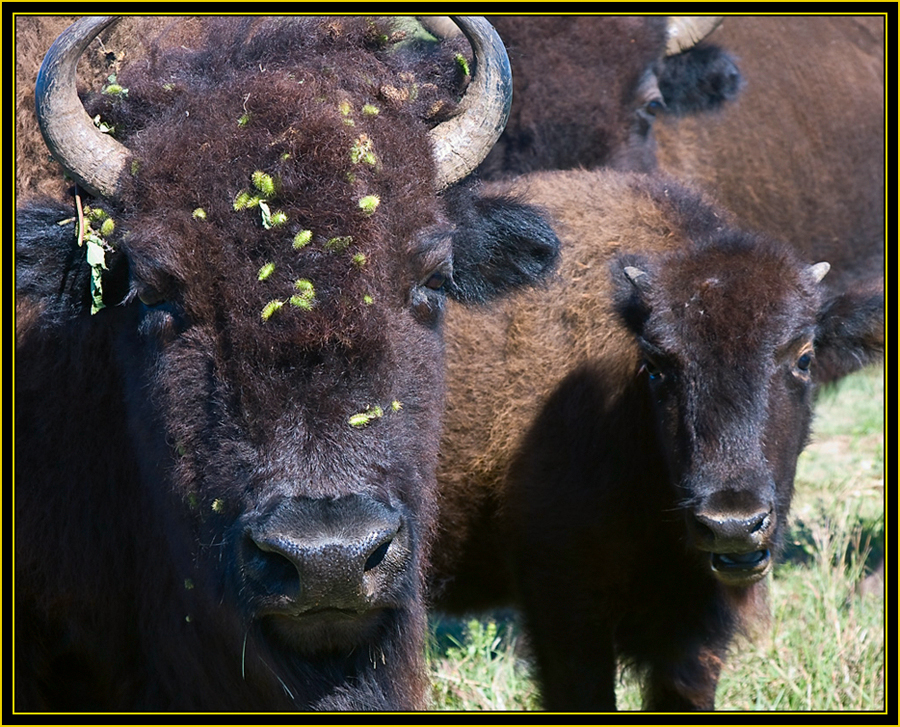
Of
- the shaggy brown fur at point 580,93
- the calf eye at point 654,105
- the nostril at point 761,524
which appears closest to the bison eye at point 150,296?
the nostril at point 761,524

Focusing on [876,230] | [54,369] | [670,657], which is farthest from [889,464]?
[876,230]

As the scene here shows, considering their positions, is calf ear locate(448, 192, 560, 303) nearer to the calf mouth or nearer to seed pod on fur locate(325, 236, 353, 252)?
seed pod on fur locate(325, 236, 353, 252)

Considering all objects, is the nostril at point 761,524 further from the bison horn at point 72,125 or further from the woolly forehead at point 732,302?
the bison horn at point 72,125

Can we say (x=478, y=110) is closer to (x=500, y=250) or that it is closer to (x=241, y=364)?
(x=500, y=250)

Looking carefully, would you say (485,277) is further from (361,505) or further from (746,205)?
(746,205)

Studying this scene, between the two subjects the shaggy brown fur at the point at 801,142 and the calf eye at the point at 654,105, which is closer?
the calf eye at the point at 654,105

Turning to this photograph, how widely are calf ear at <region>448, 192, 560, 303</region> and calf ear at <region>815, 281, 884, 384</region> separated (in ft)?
4.85

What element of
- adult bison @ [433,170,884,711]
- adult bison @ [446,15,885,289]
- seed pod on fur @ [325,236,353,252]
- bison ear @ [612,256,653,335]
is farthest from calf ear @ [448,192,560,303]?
adult bison @ [446,15,885,289]

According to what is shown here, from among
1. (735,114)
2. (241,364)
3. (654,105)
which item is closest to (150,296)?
(241,364)

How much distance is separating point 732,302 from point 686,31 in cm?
490

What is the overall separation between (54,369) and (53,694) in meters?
1.30

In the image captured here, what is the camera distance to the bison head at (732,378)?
173 inches

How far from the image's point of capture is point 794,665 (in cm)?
577

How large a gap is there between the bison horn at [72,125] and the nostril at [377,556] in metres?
1.43
